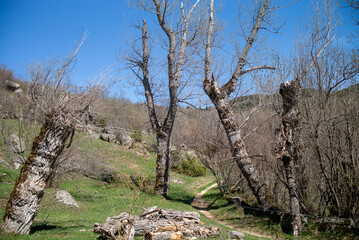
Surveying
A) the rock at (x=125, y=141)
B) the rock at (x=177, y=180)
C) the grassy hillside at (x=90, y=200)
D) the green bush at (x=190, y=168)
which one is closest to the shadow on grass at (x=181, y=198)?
the grassy hillside at (x=90, y=200)

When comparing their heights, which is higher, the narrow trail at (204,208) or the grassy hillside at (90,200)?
the grassy hillside at (90,200)

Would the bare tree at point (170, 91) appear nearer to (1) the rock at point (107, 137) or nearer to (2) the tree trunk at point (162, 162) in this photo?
(2) the tree trunk at point (162, 162)

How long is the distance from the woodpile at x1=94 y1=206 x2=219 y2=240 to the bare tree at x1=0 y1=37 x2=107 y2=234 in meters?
1.63

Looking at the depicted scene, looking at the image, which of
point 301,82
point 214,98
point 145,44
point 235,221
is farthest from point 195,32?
point 235,221

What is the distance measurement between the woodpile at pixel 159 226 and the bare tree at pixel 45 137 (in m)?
1.63

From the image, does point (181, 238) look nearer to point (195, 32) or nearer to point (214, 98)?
point (214, 98)

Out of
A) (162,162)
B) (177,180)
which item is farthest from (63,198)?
(177,180)

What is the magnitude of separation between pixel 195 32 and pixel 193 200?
9.80 m

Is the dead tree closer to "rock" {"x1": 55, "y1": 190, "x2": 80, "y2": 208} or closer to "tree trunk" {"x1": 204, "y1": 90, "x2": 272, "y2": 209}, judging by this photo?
"tree trunk" {"x1": 204, "y1": 90, "x2": 272, "y2": 209}

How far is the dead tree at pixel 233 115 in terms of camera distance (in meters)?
10.2

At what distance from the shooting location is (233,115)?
10836mm

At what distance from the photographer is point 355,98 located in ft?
25.2

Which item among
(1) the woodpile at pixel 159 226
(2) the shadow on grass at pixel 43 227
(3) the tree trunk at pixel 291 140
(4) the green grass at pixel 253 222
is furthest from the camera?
(3) the tree trunk at pixel 291 140

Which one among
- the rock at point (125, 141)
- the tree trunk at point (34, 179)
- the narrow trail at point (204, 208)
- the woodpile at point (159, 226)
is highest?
the rock at point (125, 141)
